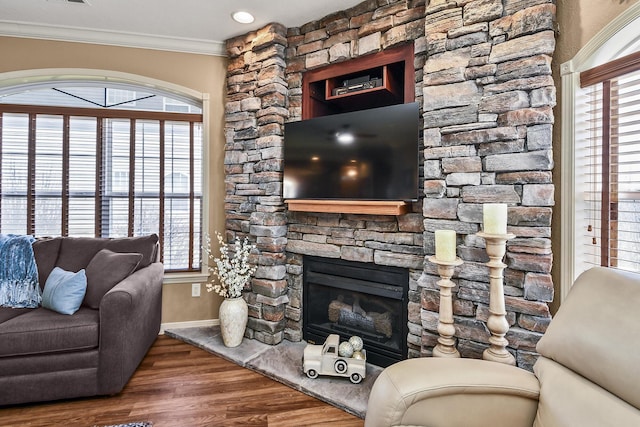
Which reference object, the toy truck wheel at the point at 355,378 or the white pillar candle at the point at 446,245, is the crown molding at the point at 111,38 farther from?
the toy truck wheel at the point at 355,378

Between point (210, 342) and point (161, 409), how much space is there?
83cm

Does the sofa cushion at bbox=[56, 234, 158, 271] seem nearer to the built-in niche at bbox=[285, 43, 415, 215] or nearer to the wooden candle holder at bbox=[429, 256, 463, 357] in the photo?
the built-in niche at bbox=[285, 43, 415, 215]

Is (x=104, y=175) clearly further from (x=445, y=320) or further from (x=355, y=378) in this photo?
(x=445, y=320)

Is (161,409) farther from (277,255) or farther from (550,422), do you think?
(550,422)

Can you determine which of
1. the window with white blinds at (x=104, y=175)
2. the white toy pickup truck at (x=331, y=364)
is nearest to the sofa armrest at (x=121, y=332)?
the window with white blinds at (x=104, y=175)

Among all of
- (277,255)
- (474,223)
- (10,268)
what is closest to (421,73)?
(474,223)

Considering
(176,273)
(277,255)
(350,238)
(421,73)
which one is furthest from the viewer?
(176,273)

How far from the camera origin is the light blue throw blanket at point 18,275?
227cm

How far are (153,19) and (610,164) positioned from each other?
333 centimetres

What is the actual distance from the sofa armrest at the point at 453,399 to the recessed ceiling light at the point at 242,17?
2689 millimetres

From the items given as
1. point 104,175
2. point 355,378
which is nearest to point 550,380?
point 355,378

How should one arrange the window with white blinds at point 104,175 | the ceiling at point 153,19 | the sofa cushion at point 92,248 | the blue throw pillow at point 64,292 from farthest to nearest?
the window with white blinds at point 104,175 → the sofa cushion at point 92,248 → the ceiling at point 153,19 → the blue throw pillow at point 64,292

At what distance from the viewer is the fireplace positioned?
91.3 inches

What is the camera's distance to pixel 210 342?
2775 mm
